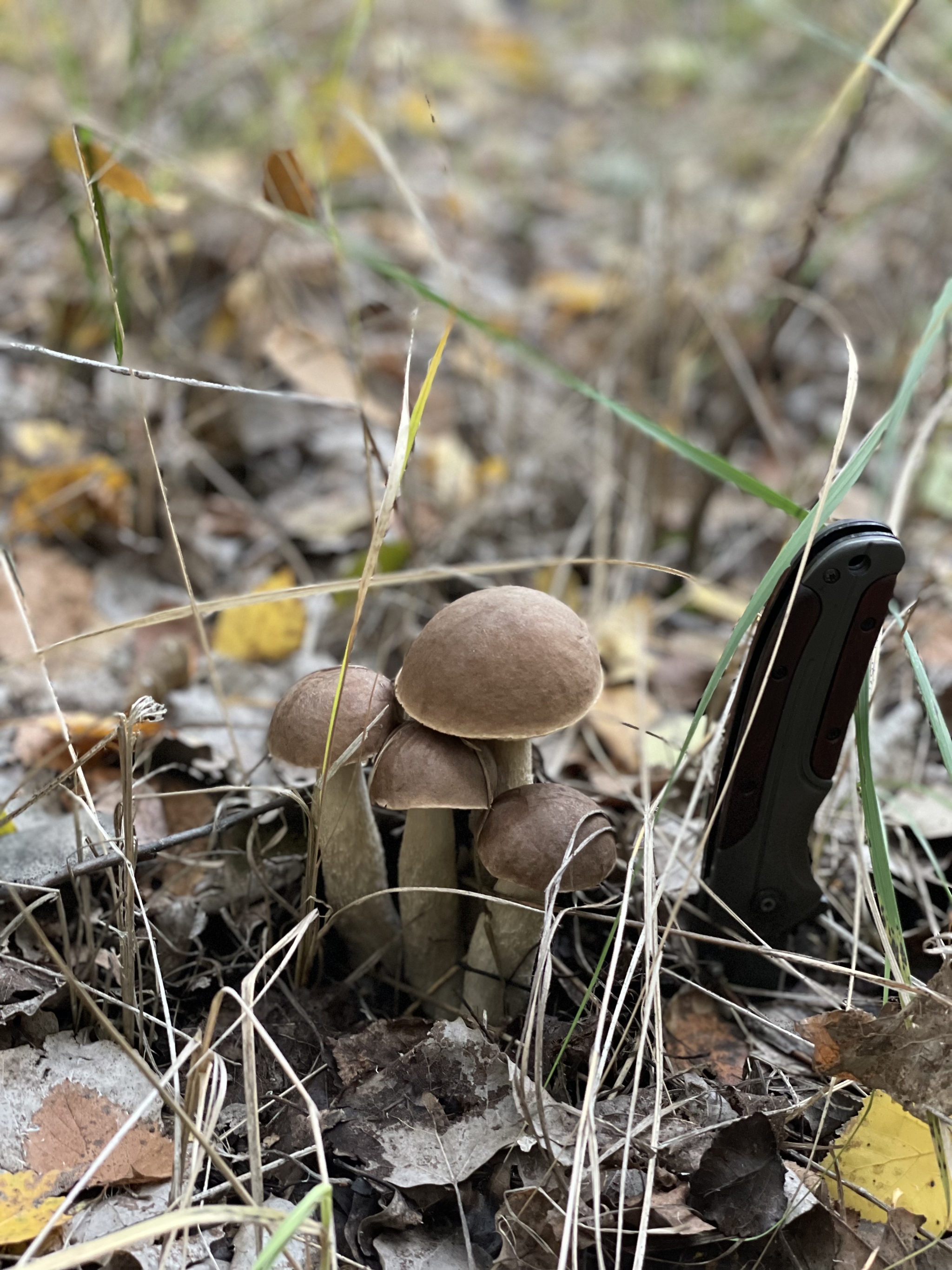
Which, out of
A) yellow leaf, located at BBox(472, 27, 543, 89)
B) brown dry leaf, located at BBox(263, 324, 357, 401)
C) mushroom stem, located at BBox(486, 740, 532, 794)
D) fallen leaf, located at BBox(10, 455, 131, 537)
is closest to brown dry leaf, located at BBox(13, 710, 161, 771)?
mushroom stem, located at BBox(486, 740, 532, 794)

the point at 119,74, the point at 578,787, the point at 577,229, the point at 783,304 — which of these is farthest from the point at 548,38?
the point at 578,787

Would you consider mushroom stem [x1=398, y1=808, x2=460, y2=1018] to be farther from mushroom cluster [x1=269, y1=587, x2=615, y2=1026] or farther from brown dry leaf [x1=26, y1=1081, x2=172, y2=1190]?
brown dry leaf [x1=26, y1=1081, x2=172, y2=1190]

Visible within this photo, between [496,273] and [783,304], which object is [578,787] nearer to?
[783,304]

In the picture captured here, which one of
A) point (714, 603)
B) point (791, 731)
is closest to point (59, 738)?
point (791, 731)

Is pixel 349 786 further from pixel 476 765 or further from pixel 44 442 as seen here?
pixel 44 442

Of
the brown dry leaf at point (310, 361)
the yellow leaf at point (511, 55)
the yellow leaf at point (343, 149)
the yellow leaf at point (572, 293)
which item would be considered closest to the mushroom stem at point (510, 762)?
the brown dry leaf at point (310, 361)

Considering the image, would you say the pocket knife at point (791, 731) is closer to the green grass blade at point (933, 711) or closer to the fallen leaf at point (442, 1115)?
the green grass blade at point (933, 711)
